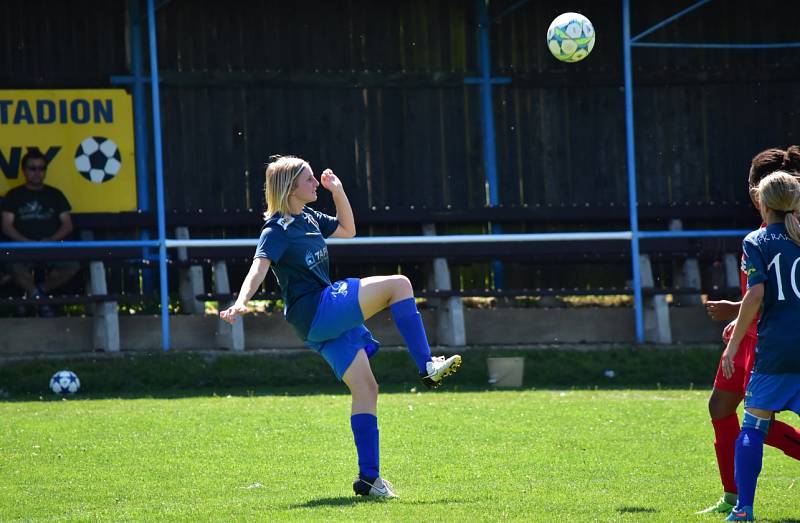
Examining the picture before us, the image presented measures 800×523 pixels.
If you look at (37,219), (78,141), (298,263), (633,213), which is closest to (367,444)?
(298,263)

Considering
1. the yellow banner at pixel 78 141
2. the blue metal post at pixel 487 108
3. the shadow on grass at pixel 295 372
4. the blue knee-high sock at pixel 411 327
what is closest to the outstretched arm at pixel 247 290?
the blue knee-high sock at pixel 411 327

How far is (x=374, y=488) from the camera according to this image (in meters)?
7.29

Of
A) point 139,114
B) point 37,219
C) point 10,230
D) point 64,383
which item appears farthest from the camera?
point 139,114

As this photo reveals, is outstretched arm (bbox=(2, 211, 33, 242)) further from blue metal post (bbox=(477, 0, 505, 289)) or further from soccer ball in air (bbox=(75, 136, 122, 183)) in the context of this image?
blue metal post (bbox=(477, 0, 505, 289))

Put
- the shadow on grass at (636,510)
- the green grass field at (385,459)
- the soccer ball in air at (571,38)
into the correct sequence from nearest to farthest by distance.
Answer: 1. the shadow on grass at (636,510)
2. the green grass field at (385,459)
3. the soccer ball in air at (571,38)

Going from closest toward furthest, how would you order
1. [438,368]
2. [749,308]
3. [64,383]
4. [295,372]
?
[749,308] < [438,368] < [64,383] < [295,372]

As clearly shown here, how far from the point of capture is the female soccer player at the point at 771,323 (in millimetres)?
6309

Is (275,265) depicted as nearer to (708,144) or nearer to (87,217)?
(87,217)

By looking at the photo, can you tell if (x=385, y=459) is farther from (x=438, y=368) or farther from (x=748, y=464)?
(x=748, y=464)

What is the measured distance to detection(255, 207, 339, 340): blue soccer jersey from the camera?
7.32m

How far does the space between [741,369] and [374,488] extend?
206 cm

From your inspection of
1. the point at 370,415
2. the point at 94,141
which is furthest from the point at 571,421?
the point at 94,141

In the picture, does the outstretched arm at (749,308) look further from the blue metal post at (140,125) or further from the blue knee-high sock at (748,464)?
the blue metal post at (140,125)

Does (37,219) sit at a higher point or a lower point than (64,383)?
higher
